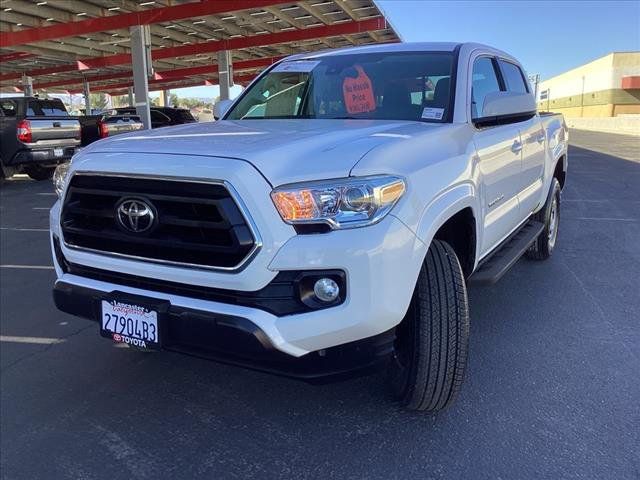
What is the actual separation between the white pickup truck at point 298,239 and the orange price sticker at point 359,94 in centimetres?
17

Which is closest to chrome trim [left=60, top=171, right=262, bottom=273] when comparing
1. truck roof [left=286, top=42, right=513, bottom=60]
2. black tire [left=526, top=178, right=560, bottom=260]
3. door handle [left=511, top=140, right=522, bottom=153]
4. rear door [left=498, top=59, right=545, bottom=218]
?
→ truck roof [left=286, top=42, right=513, bottom=60]

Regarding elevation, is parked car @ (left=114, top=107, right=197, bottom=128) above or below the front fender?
above

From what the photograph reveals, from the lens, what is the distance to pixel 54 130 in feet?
41.1

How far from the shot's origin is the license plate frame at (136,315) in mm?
2506

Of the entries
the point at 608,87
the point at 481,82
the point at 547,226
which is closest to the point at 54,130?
the point at 547,226

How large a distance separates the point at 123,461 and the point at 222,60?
25.5m

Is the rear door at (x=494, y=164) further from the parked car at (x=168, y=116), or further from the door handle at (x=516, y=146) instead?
the parked car at (x=168, y=116)

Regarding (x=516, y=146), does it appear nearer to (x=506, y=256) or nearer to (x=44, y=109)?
(x=506, y=256)

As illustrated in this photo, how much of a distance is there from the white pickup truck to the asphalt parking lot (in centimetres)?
34

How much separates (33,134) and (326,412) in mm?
11267

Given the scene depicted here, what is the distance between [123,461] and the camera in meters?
2.65

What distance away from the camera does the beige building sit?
185 feet

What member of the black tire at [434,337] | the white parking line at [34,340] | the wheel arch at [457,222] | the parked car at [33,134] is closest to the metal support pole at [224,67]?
the parked car at [33,134]

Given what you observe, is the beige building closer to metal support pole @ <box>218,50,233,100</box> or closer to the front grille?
metal support pole @ <box>218,50,233,100</box>
